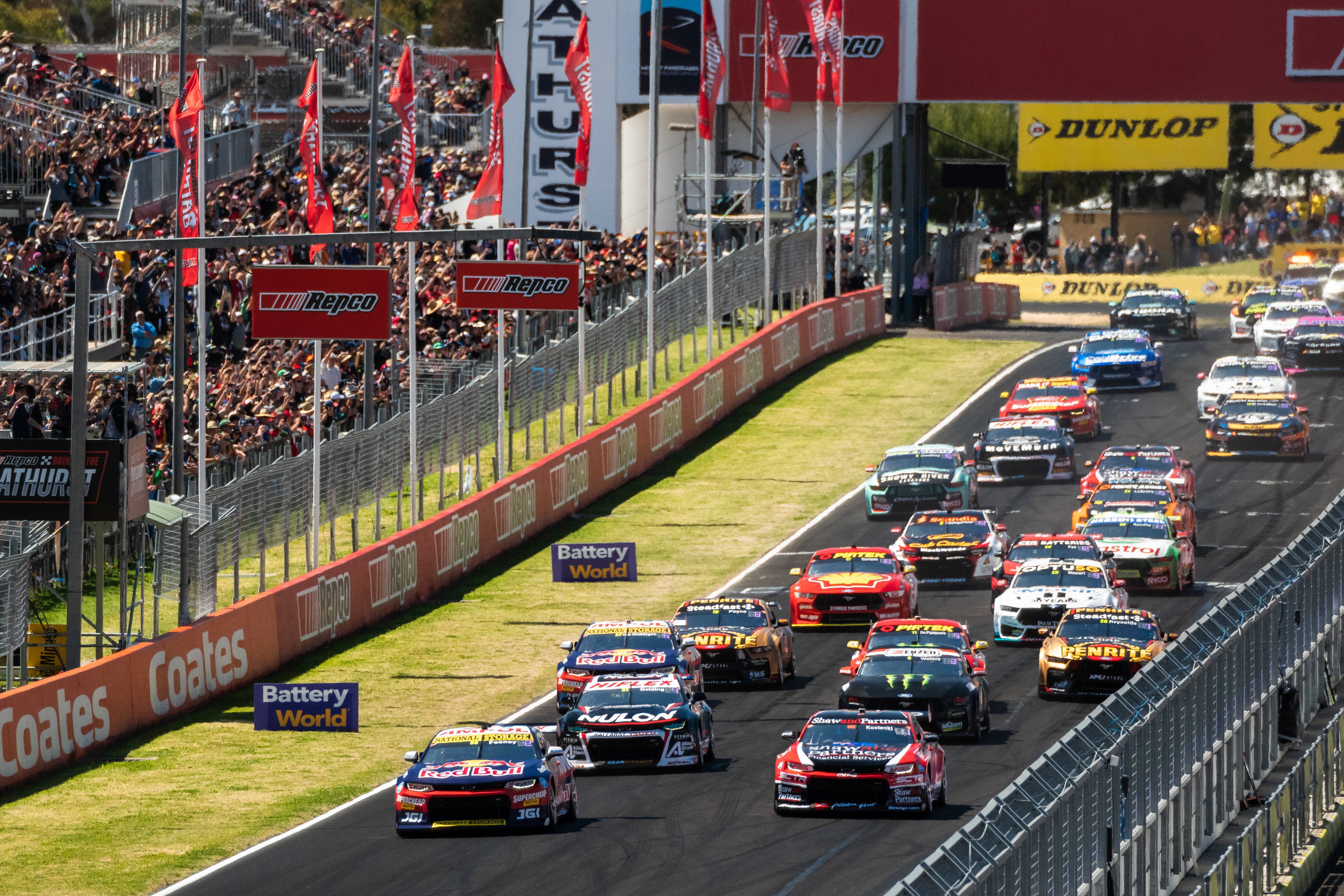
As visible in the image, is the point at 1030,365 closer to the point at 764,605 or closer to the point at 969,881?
the point at 764,605

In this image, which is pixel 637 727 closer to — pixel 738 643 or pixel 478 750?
pixel 478 750

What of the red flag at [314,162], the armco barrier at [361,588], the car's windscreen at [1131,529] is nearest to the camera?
the armco barrier at [361,588]

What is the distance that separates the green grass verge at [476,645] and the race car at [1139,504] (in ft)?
20.4

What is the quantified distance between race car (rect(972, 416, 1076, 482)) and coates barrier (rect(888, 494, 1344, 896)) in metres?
14.8

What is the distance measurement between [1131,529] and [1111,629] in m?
7.60

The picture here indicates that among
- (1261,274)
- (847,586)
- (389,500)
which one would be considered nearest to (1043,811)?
(847,586)

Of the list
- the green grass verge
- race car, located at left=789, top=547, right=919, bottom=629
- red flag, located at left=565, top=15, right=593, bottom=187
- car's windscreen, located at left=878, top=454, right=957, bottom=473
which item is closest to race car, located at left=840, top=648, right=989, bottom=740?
the green grass verge

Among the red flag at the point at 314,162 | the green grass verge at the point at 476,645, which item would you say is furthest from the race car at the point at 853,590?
the red flag at the point at 314,162

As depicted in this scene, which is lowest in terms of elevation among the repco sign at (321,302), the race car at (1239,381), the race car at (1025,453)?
the race car at (1025,453)

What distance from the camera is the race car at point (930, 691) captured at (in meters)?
26.0

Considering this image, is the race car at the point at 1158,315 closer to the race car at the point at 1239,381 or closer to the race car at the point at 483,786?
the race car at the point at 1239,381

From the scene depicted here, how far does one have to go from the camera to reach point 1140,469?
40.7 metres

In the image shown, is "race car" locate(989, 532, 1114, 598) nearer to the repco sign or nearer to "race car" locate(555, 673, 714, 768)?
"race car" locate(555, 673, 714, 768)

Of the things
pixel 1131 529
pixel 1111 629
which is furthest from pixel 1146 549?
pixel 1111 629
